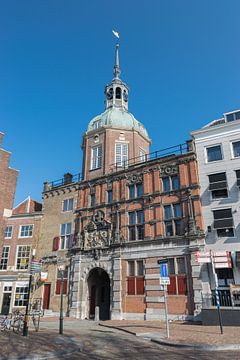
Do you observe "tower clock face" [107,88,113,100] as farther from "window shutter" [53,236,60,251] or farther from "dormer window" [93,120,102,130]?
"window shutter" [53,236,60,251]

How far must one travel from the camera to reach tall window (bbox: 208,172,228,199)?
23.5 meters

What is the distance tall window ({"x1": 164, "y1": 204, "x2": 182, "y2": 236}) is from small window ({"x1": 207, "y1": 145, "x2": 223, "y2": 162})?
502 cm

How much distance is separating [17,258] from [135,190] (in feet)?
52.5

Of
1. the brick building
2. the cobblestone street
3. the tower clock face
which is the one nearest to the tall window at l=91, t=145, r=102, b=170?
the brick building

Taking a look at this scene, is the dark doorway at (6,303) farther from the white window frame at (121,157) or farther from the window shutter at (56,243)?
the white window frame at (121,157)

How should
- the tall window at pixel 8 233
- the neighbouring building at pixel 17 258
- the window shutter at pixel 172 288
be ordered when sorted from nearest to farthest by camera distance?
the window shutter at pixel 172 288 → the neighbouring building at pixel 17 258 → the tall window at pixel 8 233

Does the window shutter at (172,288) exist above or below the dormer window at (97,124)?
below

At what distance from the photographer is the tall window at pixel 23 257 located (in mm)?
32188

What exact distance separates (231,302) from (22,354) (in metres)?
14.8

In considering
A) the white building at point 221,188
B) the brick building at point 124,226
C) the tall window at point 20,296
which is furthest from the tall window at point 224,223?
the tall window at point 20,296

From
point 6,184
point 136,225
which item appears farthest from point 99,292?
point 6,184

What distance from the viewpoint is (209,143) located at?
1009 inches

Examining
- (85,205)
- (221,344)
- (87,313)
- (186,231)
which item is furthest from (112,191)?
(221,344)

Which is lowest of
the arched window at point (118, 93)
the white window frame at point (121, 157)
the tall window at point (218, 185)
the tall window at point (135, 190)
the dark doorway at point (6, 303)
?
the dark doorway at point (6, 303)
